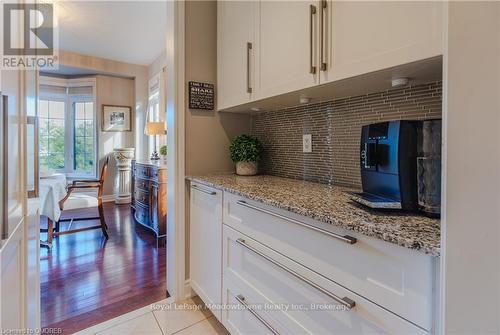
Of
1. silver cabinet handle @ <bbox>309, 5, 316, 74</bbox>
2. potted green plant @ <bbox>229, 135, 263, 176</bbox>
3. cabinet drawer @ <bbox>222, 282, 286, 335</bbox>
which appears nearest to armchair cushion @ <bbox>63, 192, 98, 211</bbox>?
potted green plant @ <bbox>229, 135, 263, 176</bbox>

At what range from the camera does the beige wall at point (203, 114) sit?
1.77m

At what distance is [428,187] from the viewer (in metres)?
0.78

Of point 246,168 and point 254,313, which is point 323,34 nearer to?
point 246,168

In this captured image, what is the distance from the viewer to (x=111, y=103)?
16.4 ft

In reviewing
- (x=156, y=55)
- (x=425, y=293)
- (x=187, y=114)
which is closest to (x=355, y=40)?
(x=425, y=293)

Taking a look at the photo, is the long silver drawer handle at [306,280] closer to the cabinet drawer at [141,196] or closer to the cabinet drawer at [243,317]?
the cabinet drawer at [243,317]

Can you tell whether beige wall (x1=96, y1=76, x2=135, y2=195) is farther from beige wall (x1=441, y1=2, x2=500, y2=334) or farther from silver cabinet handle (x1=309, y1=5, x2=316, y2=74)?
beige wall (x1=441, y1=2, x2=500, y2=334)

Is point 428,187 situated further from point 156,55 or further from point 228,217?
point 156,55

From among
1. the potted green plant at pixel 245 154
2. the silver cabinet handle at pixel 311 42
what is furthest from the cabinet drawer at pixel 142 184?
the silver cabinet handle at pixel 311 42

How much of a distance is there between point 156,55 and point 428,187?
4.68 metres

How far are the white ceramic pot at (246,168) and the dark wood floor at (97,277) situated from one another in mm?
1043

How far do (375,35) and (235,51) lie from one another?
962mm

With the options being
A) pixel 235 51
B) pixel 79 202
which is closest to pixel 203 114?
pixel 235 51

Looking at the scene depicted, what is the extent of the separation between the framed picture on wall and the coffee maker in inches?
200
